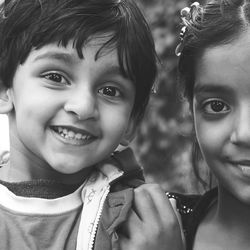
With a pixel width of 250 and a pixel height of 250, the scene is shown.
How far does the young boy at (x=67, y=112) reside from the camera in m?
1.86

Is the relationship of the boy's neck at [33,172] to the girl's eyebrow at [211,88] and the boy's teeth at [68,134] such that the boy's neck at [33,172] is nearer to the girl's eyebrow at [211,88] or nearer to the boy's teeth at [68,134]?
the boy's teeth at [68,134]

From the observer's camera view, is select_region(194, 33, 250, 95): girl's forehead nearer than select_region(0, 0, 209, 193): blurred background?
Yes

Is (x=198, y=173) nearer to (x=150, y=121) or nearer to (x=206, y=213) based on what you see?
(x=206, y=213)

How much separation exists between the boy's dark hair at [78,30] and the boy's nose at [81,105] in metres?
0.11

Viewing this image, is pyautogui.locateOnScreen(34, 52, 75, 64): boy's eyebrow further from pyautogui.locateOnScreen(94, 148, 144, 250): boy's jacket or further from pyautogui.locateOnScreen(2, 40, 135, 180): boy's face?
pyautogui.locateOnScreen(94, 148, 144, 250): boy's jacket

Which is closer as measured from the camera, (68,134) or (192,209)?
(68,134)

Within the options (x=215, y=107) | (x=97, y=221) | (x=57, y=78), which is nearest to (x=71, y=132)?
(x=57, y=78)

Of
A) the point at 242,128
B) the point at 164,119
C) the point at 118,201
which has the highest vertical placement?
the point at 242,128

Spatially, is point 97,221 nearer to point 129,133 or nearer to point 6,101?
point 129,133

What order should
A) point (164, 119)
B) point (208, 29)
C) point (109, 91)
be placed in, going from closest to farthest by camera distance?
point (109, 91), point (208, 29), point (164, 119)

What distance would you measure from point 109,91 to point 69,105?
147 mm

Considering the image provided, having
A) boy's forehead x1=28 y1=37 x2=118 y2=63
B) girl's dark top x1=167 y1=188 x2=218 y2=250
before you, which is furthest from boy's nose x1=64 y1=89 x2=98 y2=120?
girl's dark top x1=167 y1=188 x2=218 y2=250

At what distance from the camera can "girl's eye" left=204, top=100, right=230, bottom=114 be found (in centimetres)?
191

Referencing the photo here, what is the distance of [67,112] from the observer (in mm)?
1861
